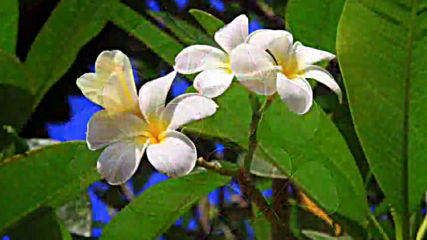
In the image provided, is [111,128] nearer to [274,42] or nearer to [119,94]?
[119,94]

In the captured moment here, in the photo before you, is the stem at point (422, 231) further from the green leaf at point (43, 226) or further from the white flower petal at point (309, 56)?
the green leaf at point (43, 226)

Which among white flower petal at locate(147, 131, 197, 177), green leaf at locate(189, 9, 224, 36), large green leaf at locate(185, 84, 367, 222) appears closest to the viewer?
white flower petal at locate(147, 131, 197, 177)

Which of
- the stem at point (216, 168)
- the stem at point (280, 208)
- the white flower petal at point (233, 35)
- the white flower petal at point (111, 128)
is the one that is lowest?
the stem at point (280, 208)

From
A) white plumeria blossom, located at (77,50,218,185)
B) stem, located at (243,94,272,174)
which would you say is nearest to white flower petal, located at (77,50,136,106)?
white plumeria blossom, located at (77,50,218,185)

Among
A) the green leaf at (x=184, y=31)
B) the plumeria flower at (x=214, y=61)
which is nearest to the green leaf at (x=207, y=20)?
the green leaf at (x=184, y=31)

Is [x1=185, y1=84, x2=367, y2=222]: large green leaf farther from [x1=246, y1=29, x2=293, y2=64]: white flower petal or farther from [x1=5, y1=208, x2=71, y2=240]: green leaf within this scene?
[x1=5, y1=208, x2=71, y2=240]: green leaf

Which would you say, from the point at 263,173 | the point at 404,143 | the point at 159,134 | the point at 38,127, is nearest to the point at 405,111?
the point at 404,143

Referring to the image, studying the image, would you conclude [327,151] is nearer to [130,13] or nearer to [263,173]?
[263,173]
